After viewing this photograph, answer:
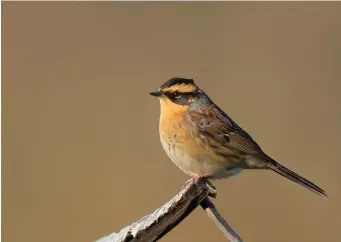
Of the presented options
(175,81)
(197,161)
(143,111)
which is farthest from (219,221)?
(143,111)

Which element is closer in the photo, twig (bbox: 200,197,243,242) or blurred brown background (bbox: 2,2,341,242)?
twig (bbox: 200,197,243,242)

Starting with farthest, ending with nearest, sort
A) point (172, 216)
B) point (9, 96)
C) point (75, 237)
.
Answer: point (9, 96)
point (75, 237)
point (172, 216)

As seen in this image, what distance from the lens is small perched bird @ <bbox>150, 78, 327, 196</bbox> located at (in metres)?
5.89

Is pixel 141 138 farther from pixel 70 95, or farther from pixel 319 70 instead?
pixel 319 70

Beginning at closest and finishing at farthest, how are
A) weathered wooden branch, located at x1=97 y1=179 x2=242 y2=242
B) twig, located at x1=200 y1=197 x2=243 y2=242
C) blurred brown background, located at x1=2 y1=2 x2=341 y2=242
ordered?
twig, located at x1=200 y1=197 x2=243 y2=242
weathered wooden branch, located at x1=97 y1=179 x2=242 y2=242
blurred brown background, located at x1=2 y1=2 x2=341 y2=242

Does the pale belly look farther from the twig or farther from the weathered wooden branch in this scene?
the weathered wooden branch

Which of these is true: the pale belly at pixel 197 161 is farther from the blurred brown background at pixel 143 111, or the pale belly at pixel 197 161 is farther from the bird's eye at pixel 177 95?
the blurred brown background at pixel 143 111

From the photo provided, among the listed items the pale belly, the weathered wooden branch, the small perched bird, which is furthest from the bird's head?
the weathered wooden branch

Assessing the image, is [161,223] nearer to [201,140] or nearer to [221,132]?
[201,140]

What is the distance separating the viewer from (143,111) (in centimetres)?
955

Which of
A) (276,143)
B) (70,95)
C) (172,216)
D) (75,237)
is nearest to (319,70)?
(276,143)

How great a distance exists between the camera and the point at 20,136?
31.0 feet

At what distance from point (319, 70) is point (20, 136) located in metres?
3.49

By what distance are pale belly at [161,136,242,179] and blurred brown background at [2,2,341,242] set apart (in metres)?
2.12
